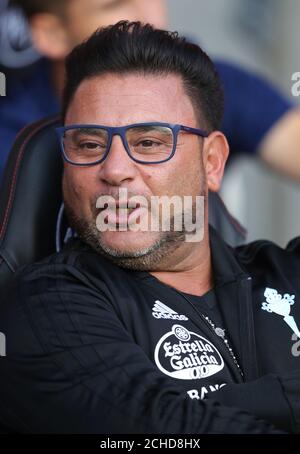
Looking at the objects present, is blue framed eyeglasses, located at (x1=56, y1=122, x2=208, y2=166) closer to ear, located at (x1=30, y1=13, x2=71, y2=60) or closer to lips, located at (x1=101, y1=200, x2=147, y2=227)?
lips, located at (x1=101, y1=200, x2=147, y2=227)

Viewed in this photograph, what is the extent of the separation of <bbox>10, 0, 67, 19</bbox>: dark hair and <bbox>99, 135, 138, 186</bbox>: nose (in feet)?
4.39

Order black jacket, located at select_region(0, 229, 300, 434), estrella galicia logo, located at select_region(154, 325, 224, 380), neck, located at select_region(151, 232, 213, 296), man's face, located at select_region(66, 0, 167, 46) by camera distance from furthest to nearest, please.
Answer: man's face, located at select_region(66, 0, 167, 46) → neck, located at select_region(151, 232, 213, 296) → estrella galicia logo, located at select_region(154, 325, 224, 380) → black jacket, located at select_region(0, 229, 300, 434)

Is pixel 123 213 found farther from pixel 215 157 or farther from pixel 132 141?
pixel 215 157

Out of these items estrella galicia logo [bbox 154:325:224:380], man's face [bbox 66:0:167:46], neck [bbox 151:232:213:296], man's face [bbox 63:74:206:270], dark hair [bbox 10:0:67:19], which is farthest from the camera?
dark hair [bbox 10:0:67:19]

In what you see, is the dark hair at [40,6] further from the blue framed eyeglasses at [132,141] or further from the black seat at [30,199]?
the blue framed eyeglasses at [132,141]

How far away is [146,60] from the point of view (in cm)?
191

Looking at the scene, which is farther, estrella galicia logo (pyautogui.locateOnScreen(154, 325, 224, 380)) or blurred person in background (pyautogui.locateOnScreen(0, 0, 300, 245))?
blurred person in background (pyautogui.locateOnScreen(0, 0, 300, 245))

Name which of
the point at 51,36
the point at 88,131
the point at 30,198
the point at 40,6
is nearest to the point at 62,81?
the point at 51,36

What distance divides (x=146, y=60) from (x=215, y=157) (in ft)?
0.90

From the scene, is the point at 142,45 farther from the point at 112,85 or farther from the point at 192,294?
the point at 192,294

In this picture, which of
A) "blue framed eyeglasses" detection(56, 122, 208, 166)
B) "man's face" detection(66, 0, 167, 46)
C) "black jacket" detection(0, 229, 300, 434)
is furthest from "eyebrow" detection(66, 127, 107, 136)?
"man's face" detection(66, 0, 167, 46)

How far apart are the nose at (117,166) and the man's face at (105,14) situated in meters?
1.08

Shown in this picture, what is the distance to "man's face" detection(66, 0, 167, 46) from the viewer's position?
9.44ft

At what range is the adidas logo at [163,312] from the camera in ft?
5.89
